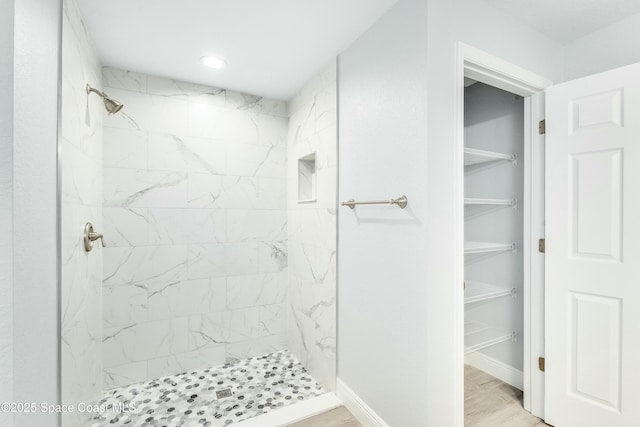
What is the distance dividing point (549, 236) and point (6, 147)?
240 cm

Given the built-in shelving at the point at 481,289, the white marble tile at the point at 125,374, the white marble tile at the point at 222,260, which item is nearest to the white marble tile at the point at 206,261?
the white marble tile at the point at 222,260

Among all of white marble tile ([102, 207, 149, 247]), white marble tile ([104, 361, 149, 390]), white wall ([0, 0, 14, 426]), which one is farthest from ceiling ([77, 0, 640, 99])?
white marble tile ([104, 361, 149, 390])

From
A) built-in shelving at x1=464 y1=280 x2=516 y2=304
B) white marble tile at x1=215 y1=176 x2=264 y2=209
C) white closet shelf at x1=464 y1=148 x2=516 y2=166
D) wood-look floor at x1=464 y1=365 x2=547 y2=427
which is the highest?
white closet shelf at x1=464 y1=148 x2=516 y2=166

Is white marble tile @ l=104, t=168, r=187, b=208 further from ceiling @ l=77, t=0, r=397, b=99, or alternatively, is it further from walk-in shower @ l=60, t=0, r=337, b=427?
ceiling @ l=77, t=0, r=397, b=99

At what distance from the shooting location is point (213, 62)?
80.4 inches

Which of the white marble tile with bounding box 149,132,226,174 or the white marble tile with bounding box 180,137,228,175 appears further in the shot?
the white marble tile with bounding box 180,137,228,175

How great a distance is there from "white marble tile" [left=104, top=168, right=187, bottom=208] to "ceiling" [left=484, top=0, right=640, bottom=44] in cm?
234

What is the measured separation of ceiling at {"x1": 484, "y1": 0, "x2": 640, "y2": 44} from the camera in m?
1.47

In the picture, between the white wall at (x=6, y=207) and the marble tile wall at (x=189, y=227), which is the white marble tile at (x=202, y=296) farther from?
the white wall at (x=6, y=207)

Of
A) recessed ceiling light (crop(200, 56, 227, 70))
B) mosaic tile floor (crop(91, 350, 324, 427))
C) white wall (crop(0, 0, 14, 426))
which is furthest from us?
recessed ceiling light (crop(200, 56, 227, 70))

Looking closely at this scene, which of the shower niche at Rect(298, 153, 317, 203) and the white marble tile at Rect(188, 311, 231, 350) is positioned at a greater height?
the shower niche at Rect(298, 153, 317, 203)

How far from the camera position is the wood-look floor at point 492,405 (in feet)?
5.63

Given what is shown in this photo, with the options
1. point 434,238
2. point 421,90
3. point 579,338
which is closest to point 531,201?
point 579,338

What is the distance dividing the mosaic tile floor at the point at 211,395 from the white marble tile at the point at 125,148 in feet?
5.41
